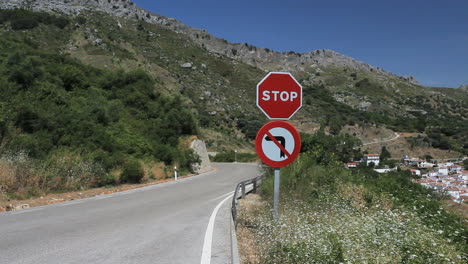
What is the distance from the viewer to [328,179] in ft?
34.0

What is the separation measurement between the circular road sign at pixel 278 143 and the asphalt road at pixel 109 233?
1.89 m

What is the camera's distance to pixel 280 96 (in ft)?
17.4

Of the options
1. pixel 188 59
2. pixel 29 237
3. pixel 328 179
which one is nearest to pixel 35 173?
pixel 29 237

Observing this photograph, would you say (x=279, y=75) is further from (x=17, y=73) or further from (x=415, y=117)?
(x=415, y=117)

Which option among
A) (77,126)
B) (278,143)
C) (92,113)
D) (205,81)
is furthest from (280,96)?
(205,81)

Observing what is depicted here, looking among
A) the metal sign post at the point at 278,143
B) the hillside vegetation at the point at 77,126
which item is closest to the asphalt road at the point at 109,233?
the metal sign post at the point at 278,143

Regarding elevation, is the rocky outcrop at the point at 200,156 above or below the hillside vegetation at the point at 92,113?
below

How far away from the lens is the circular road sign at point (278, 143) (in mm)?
5180

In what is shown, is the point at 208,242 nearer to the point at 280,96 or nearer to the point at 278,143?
the point at 278,143

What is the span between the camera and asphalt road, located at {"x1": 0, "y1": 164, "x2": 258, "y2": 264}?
556 centimetres

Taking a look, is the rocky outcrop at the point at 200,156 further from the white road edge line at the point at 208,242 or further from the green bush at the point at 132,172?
the white road edge line at the point at 208,242

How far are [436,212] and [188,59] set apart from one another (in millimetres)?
96995

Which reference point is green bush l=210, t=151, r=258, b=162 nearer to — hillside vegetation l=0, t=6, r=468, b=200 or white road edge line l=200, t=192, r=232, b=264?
hillside vegetation l=0, t=6, r=468, b=200

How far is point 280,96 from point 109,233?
4.71 m
